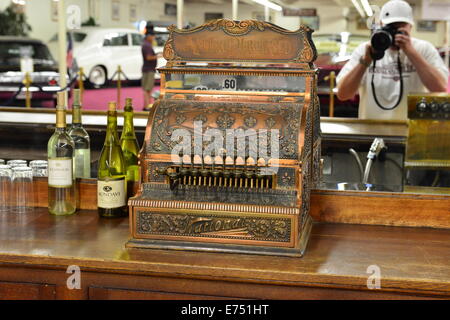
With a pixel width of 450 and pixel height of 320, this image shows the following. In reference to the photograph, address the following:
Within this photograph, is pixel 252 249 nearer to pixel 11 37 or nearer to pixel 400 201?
pixel 400 201

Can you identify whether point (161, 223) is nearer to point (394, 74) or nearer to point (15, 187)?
point (15, 187)

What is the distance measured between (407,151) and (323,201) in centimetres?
61

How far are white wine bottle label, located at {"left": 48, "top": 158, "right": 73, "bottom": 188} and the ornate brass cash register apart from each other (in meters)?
0.34

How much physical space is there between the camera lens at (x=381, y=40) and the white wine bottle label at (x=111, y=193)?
57.6 inches

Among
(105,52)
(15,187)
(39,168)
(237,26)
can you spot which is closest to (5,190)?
(15,187)

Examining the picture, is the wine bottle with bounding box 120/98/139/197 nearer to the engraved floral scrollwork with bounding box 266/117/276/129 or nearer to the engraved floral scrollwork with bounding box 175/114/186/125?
the engraved floral scrollwork with bounding box 175/114/186/125

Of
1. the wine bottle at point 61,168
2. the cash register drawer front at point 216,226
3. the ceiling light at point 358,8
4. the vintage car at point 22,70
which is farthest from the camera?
the vintage car at point 22,70

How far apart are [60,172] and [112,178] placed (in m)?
0.17

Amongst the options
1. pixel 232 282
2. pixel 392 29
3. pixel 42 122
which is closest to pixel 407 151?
pixel 392 29

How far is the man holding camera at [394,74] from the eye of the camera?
9.64 feet

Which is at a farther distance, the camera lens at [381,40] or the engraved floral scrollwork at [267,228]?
the camera lens at [381,40]

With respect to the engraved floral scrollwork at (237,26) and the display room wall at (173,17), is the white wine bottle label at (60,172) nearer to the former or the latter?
the engraved floral scrollwork at (237,26)

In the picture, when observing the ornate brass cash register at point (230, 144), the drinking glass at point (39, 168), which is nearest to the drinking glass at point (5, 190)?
the drinking glass at point (39, 168)

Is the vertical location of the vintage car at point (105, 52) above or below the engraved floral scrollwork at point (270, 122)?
above
